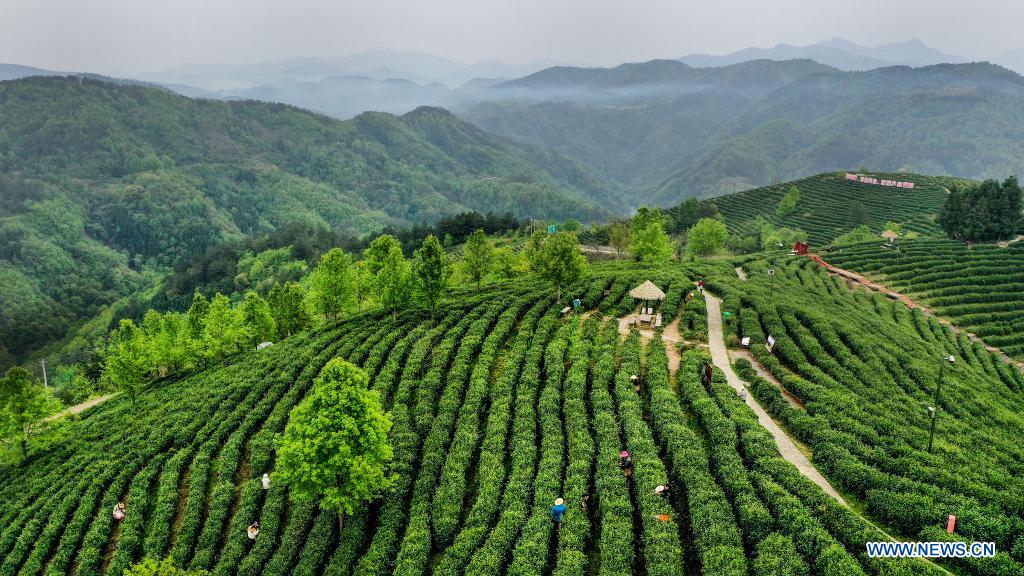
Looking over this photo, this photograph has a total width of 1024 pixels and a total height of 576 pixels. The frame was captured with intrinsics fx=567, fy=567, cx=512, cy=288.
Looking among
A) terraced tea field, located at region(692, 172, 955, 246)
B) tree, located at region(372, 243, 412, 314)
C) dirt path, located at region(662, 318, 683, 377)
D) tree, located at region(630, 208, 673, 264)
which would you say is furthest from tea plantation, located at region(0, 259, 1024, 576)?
terraced tea field, located at region(692, 172, 955, 246)

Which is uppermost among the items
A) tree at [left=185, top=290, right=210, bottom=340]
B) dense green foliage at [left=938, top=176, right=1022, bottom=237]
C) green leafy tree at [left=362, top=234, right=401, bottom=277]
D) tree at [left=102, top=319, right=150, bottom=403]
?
dense green foliage at [left=938, top=176, right=1022, bottom=237]

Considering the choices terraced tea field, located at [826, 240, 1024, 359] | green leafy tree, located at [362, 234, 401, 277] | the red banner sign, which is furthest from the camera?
the red banner sign

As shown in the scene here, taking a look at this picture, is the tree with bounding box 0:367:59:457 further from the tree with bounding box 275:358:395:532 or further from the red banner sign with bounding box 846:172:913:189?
the red banner sign with bounding box 846:172:913:189

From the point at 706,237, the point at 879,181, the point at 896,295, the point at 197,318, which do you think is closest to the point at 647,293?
the point at 896,295

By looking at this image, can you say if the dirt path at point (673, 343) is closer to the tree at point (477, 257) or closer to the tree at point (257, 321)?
the tree at point (477, 257)

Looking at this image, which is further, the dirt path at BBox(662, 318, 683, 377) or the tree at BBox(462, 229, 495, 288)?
the tree at BBox(462, 229, 495, 288)

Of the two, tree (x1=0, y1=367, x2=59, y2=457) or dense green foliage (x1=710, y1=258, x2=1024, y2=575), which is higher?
dense green foliage (x1=710, y1=258, x2=1024, y2=575)

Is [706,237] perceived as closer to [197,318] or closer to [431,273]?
[431,273]

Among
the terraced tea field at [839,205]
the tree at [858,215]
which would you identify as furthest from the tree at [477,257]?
the tree at [858,215]
